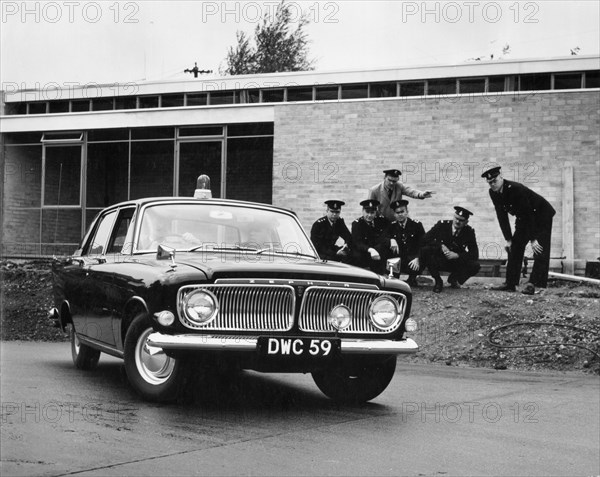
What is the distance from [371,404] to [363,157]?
1561cm

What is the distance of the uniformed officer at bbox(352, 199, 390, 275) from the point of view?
57.8 ft

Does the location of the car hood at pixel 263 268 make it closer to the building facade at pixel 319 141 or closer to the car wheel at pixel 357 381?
the car wheel at pixel 357 381

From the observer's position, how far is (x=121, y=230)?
8141 mm

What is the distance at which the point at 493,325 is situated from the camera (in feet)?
45.6

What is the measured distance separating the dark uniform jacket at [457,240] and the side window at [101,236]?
1043cm

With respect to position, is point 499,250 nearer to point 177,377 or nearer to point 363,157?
point 363,157

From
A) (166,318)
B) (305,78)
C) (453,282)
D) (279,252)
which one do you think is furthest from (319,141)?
(166,318)

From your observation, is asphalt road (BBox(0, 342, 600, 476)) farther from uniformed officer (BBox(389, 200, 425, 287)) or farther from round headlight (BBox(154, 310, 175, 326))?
uniformed officer (BBox(389, 200, 425, 287))

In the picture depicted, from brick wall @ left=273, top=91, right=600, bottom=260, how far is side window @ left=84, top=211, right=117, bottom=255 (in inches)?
508

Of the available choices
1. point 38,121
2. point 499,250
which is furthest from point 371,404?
point 38,121

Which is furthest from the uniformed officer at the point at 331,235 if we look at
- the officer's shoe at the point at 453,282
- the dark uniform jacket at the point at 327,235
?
the officer's shoe at the point at 453,282

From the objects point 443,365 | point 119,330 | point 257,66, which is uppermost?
point 257,66

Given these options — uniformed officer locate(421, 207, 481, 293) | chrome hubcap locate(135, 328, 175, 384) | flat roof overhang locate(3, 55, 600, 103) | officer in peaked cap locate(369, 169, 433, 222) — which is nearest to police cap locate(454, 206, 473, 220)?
uniformed officer locate(421, 207, 481, 293)

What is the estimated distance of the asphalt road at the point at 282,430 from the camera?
16.3 feet
